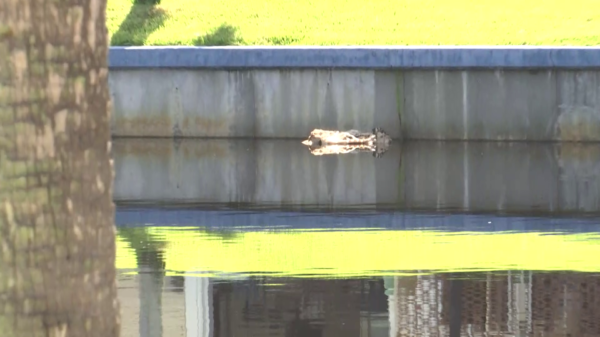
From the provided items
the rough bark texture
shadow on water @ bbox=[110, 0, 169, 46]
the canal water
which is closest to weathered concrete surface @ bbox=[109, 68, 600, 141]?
the canal water

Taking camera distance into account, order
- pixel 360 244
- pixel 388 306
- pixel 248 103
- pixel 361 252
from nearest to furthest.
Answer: pixel 388 306
pixel 361 252
pixel 360 244
pixel 248 103

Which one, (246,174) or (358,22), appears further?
(358,22)

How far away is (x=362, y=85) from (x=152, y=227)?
758 cm

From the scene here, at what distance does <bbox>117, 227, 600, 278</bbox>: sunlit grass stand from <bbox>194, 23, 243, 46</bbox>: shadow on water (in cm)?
891

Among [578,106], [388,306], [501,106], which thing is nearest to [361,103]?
[501,106]

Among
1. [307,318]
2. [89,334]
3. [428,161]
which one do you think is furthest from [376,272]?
[428,161]

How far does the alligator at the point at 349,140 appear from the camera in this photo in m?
A: 16.7

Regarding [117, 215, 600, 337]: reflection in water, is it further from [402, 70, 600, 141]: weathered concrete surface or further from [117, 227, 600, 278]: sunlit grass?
[402, 70, 600, 141]: weathered concrete surface

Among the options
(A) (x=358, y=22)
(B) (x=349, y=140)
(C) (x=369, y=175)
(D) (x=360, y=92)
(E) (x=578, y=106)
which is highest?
(A) (x=358, y=22)

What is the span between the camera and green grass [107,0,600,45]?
59.7ft

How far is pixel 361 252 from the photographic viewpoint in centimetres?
863

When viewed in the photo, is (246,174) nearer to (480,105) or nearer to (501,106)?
(480,105)

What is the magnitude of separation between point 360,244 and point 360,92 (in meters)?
8.34

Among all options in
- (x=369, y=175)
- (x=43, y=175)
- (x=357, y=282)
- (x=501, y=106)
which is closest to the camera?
(x=43, y=175)
